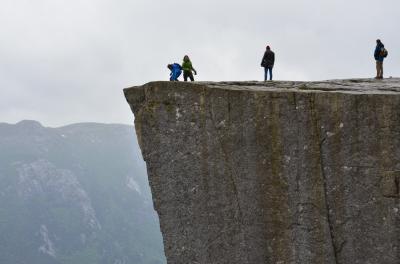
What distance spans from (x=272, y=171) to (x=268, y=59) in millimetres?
10935

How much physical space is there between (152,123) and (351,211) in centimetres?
885

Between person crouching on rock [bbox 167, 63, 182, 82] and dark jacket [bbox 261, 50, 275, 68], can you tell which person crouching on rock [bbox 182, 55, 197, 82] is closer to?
person crouching on rock [bbox 167, 63, 182, 82]

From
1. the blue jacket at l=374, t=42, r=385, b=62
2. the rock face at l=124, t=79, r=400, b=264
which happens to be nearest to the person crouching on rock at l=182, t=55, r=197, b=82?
the rock face at l=124, t=79, r=400, b=264

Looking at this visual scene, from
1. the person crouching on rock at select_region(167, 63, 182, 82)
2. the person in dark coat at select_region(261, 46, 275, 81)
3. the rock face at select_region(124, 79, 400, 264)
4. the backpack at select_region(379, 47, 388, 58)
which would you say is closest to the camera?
the rock face at select_region(124, 79, 400, 264)

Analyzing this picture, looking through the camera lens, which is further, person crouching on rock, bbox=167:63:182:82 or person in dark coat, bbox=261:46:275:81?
person in dark coat, bbox=261:46:275:81

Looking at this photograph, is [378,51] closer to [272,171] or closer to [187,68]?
[187,68]

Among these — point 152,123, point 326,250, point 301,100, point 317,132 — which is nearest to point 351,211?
point 326,250

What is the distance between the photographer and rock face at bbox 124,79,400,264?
19.0 metres

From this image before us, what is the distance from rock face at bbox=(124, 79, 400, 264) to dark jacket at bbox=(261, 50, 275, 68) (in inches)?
286

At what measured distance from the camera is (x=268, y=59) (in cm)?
2934

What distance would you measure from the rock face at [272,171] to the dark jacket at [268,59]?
7272 millimetres

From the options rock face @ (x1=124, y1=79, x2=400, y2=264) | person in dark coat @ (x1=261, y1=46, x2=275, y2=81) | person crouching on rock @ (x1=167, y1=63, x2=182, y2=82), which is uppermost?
person in dark coat @ (x1=261, y1=46, x2=275, y2=81)

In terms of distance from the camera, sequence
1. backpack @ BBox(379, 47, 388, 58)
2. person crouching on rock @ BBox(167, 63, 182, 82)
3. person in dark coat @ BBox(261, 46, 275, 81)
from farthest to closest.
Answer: person in dark coat @ BBox(261, 46, 275, 81), backpack @ BBox(379, 47, 388, 58), person crouching on rock @ BBox(167, 63, 182, 82)

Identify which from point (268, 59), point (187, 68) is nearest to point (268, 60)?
point (268, 59)
